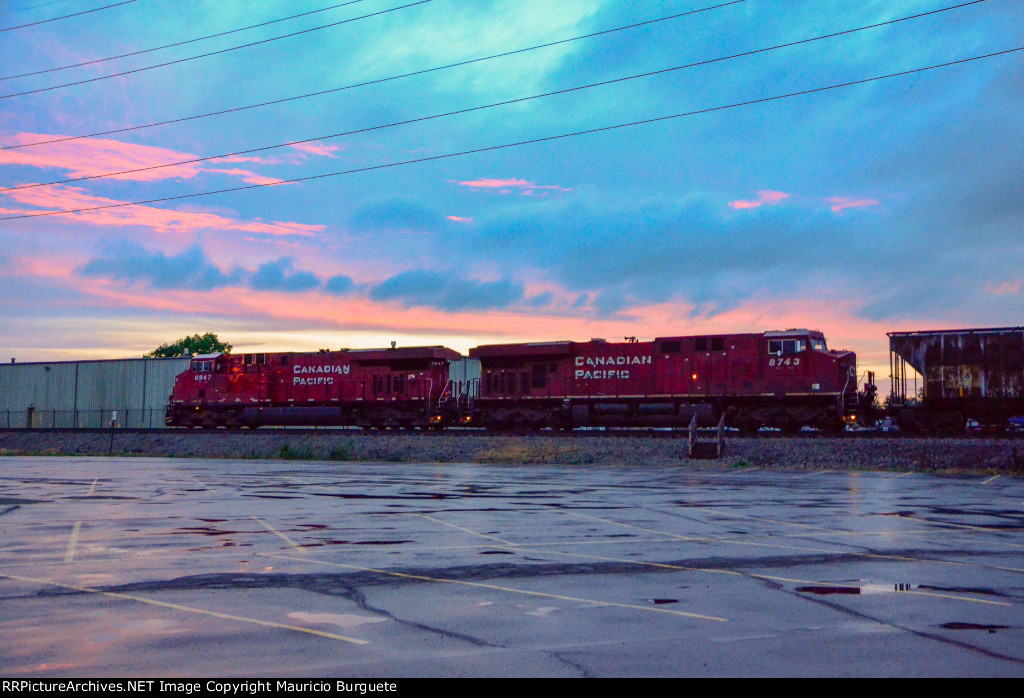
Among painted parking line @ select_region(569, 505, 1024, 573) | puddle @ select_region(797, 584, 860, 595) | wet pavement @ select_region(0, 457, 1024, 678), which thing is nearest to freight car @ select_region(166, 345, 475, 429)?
wet pavement @ select_region(0, 457, 1024, 678)

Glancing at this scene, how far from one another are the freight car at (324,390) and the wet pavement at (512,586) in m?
25.8

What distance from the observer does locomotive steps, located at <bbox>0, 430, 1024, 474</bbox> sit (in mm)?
26172

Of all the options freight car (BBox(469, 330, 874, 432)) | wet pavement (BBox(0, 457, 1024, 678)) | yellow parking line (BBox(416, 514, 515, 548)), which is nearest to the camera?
wet pavement (BBox(0, 457, 1024, 678))

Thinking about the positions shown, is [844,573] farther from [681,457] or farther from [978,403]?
[978,403]

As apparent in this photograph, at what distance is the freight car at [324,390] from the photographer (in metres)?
43.3

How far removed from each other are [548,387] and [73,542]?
29123mm

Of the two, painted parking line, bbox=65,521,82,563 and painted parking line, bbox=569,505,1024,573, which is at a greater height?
painted parking line, bbox=569,505,1024,573

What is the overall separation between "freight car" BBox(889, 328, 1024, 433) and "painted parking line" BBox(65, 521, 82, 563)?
29.1 m

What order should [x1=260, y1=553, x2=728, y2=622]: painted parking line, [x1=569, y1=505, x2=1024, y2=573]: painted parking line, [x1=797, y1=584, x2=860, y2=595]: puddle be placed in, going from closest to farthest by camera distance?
[x1=260, y1=553, x2=728, y2=622]: painted parking line < [x1=797, y1=584, x2=860, y2=595]: puddle < [x1=569, y1=505, x2=1024, y2=573]: painted parking line

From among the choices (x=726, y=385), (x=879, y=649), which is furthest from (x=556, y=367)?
(x=879, y=649)

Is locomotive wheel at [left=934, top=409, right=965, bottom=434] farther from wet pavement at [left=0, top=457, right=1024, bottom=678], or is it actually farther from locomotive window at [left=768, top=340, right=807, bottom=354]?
wet pavement at [left=0, top=457, right=1024, bottom=678]

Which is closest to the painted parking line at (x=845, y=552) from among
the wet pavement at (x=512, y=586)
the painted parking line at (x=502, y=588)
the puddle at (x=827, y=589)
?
the wet pavement at (x=512, y=586)

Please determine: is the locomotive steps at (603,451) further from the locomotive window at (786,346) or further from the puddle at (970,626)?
the puddle at (970,626)
